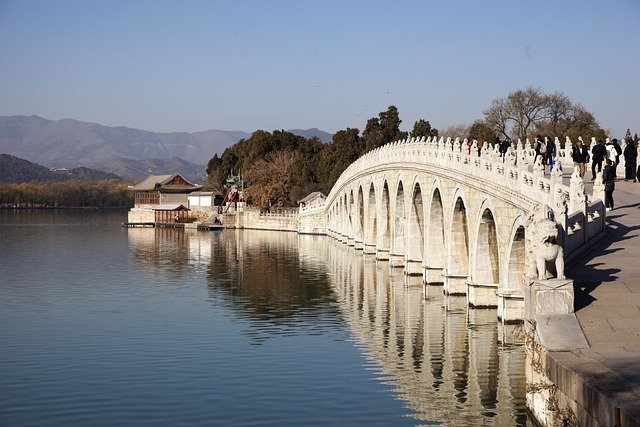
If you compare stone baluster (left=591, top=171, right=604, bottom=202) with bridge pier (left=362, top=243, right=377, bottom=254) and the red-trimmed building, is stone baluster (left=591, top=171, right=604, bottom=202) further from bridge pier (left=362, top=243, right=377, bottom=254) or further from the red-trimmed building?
the red-trimmed building

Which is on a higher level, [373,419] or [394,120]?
[394,120]

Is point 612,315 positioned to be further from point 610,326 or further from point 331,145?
point 331,145

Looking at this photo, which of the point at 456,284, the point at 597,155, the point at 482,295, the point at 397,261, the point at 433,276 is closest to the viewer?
the point at 482,295

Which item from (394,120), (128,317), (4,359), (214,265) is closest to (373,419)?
(4,359)

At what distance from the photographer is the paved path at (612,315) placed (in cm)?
1324

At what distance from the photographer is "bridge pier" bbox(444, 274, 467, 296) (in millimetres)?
34250

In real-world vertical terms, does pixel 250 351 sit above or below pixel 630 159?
below

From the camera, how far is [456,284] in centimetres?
3434

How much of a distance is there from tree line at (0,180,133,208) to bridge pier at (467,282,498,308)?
6311 inches

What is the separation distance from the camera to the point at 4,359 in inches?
974

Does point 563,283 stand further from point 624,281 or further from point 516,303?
point 516,303

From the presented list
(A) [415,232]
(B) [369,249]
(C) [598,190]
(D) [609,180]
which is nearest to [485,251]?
(D) [609,180]

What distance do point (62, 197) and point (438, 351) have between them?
16820 centimetres

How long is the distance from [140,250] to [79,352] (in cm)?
4032
